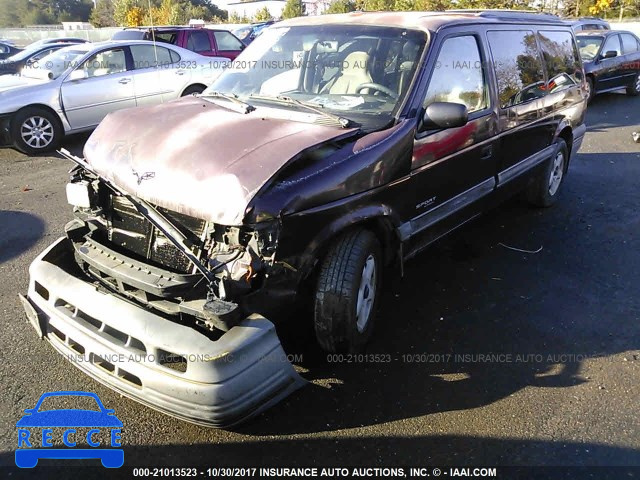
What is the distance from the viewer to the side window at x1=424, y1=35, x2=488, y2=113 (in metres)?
3.67

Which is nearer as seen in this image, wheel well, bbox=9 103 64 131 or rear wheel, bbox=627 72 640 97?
wheel well, bbox=9 103 64 131

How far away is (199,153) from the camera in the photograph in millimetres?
2781

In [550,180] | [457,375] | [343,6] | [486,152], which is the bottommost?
→ [457,375]

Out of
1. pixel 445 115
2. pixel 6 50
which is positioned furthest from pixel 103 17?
pixel 445 115

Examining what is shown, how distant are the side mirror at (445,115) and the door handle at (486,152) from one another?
0.91m

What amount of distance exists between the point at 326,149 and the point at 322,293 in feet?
2.62

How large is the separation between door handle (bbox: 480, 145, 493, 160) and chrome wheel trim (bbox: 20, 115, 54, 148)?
687 cm

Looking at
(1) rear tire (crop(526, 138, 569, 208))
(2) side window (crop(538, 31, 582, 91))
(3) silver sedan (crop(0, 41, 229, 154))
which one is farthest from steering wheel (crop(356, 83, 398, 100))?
(3) silver sedan (crop(0, 41, 229, 154))

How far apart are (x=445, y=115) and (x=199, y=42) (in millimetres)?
9154

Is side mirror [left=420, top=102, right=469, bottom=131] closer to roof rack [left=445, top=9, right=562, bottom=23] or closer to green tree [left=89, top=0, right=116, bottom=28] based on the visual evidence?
roof rack [left=445, top=9, right=562, bottom=23]

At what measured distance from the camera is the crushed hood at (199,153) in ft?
8.39

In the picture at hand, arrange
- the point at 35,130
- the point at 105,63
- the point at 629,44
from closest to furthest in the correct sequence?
the point at 35,130
the point at 105,63
the point at 629,44

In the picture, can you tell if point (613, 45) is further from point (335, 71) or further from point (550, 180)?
point (335, 71)

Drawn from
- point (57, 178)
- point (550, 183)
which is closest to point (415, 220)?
point (550, 183)
